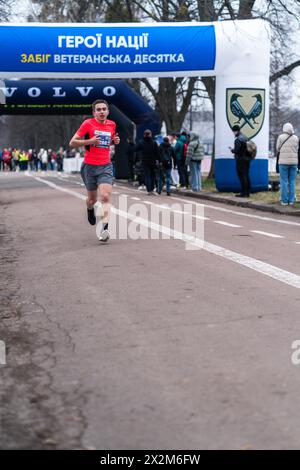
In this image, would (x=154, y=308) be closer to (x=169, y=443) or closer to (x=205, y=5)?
(x=169, y=443)

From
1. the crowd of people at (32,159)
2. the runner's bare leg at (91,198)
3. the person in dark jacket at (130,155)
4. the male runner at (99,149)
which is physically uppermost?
the male runner at (99,149)

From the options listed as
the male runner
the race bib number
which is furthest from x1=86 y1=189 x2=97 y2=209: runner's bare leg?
the race bib number

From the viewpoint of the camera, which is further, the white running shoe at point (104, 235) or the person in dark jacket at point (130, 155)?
the person in dark jacket at point (130, 155)

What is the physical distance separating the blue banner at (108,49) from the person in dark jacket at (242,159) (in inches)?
103

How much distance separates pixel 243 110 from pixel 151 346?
19.6m

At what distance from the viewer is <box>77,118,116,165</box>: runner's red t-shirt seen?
39.4 feet

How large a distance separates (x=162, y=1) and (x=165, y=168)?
40.3ft

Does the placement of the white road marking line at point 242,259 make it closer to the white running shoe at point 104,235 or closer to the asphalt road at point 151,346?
the asphalt road at point 151,346

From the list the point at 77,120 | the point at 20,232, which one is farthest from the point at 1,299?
the point at 77,120

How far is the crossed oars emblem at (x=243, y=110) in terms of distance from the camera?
80.6 ft

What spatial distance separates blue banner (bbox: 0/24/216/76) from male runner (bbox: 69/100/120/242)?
41.8ft

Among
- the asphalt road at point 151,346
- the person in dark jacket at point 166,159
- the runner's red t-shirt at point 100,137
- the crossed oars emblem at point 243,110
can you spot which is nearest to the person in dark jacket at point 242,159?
the crossed oars emblem at point 243,110

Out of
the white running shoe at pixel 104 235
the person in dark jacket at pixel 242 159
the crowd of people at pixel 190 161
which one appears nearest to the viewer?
the white running shoe at pixel 104 235
